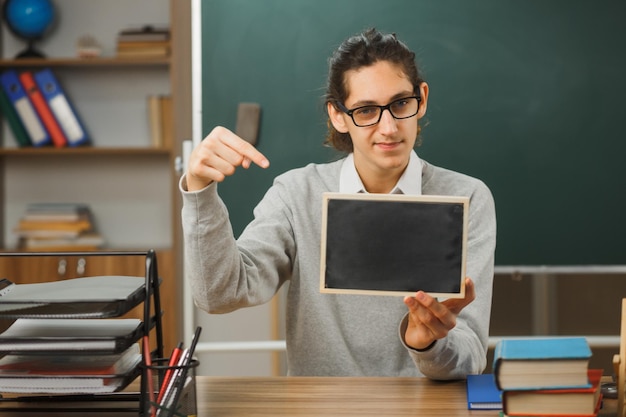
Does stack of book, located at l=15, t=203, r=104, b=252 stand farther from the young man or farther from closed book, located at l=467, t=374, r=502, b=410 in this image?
closed book, located at l=467, t=374, r=502, b=410

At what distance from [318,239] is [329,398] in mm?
530

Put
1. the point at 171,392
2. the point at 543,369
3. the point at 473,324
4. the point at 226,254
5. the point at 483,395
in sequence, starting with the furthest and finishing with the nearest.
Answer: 1. the point at 473,324
2. the point at 226,254
3. the point at 483,395
4. the point at 171,392
5. the point at 543,369

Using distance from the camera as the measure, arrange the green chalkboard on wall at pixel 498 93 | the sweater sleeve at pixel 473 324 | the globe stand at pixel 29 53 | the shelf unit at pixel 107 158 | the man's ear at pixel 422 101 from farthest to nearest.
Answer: the shelf unit at pixel 107 158 < the globe stand at pixel 29 53 < the green chalkboard on wall at pixel 498 93 < the man's ear at pixel 422 101 < the sweater sleeve at pixel 473 324

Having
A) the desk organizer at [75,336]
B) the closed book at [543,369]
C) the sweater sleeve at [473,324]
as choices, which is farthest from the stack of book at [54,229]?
the closed book at [543,369]

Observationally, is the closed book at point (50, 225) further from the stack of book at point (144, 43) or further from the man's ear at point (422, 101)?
the man's ear at point (422, 101)

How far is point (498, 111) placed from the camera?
2764mm

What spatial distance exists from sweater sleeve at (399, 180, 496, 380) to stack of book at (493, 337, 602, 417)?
308mm

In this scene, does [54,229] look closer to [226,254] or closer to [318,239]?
[318,239]

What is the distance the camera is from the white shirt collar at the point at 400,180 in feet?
5.80

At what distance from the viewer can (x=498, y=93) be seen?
2.76m

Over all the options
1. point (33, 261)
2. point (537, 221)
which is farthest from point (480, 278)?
point (33, 261)

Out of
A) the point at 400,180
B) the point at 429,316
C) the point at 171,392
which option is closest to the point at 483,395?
the point at 429,316

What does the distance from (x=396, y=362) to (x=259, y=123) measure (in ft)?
4.21

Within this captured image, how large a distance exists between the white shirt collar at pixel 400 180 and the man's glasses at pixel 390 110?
0.16m
